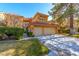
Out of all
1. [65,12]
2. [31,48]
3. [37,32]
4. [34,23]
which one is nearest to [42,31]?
[37,32]

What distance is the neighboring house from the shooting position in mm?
2924

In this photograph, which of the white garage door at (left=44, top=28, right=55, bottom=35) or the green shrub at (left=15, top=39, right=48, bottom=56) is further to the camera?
the white garage door at (left=44, top=28, right=55, bottom=35)

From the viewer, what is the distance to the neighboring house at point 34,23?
2924mm

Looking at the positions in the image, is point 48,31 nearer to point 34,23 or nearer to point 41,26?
point 41,26

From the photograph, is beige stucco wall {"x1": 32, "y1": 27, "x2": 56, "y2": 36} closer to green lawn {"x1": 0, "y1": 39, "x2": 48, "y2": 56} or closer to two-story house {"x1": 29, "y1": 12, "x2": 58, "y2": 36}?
two-story house {"x1": 29, "y1": 12, "x2": 58, "y2": 36}

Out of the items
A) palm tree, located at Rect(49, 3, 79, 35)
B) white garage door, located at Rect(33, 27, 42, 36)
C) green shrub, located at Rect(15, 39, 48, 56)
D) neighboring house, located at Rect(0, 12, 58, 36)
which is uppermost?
palm tree, located at Rect(49, 3, 79, 35)

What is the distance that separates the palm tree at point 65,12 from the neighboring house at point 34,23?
0.14m

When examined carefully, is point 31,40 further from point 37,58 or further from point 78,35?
point 78,35

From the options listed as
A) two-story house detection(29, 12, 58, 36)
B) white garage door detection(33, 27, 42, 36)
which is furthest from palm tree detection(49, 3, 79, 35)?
white garage door detection(33, 27, 42, 36)

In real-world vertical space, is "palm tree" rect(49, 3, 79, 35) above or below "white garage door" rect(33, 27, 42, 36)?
above

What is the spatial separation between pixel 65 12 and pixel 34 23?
570 millimetres

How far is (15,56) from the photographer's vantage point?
285 cm

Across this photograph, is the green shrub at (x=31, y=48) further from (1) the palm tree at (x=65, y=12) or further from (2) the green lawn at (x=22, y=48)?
(1) the palm tree at (x=65, y=12)

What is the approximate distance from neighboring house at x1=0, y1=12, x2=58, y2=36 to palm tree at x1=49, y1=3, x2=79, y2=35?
145 millimetres
